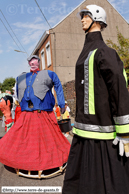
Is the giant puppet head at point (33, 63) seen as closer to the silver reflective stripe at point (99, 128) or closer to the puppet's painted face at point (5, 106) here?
the puppet's painted face at point (5, 106)

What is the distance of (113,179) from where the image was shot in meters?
1.81

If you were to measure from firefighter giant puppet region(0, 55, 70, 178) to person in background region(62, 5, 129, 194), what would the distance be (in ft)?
4.65

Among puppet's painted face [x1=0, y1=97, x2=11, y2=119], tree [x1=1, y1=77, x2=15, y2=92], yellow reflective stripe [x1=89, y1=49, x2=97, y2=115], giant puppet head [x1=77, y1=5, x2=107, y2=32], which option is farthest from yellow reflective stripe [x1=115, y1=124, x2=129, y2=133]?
tree [x1=1, y1=77, x2=15, y2=92]

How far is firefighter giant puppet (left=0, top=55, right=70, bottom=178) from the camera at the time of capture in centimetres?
340

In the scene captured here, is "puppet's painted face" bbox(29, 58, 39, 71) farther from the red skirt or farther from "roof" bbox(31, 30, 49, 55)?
"roof" bbox(31, 30, 49, 55)

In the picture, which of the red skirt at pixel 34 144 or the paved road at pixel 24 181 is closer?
the paved road at pixel 24 181

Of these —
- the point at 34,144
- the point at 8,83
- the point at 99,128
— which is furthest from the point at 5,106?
the point at 8,83

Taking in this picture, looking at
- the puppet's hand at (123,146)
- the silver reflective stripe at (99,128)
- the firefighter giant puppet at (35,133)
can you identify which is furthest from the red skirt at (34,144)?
the puppet's hand at (123,146)

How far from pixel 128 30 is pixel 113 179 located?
2151cm

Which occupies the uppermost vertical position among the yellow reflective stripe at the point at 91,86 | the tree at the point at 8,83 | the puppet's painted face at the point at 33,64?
the tree at the point at 8,83

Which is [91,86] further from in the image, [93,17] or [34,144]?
[34,144]

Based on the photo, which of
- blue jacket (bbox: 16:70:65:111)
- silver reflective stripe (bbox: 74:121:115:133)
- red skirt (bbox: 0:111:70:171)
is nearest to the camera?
silver reflective stripe (bbox: 74:121:115:133)

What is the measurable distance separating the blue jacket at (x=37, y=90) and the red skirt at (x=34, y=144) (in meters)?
0.15

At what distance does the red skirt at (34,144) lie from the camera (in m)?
3.38
